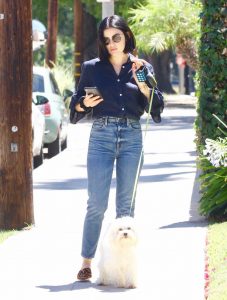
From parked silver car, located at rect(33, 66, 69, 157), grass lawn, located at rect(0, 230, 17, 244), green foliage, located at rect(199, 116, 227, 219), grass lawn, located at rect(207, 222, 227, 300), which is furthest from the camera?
parked silver car, located at rect(33, 66, 69, 157)

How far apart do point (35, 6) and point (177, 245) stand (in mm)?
40476

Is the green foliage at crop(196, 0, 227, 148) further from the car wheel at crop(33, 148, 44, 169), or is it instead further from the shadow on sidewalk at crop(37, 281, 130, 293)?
the car wheel at crop(33, 148, 44, 169)

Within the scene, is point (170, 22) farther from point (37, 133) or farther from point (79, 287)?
point (79, 287)

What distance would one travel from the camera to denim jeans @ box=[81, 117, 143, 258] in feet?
27.2

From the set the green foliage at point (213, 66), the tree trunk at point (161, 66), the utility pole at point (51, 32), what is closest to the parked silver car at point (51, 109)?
the green foliage at point (213, 66)

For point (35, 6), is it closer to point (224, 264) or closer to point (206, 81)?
point (206, 81)

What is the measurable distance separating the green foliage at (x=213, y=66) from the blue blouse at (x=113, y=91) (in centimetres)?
308

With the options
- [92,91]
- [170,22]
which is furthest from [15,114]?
[170,22]

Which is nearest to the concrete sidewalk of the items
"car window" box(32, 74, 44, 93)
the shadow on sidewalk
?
the shadow on sidewalk

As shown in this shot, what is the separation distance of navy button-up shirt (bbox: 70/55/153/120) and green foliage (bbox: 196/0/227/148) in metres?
3.08

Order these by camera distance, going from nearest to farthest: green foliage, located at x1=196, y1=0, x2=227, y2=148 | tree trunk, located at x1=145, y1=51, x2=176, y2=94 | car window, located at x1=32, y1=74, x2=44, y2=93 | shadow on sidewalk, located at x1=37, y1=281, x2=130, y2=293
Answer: shadow on sidewalk, located at x1=37, y1=281, x2=130, y2=293, green foliage, located at x1=196, y1=0, x2=227, y2=148, car window, located at x1=32, y1=74, x2=44, y2=93, tree trunk, located at x1=145, y1=51, x2=176, y2=94

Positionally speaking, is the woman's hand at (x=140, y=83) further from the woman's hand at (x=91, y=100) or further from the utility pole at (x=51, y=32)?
the utility pole at (x=51, y=32)

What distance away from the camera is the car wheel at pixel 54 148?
2174 cm

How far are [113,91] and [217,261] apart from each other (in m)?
1.71
